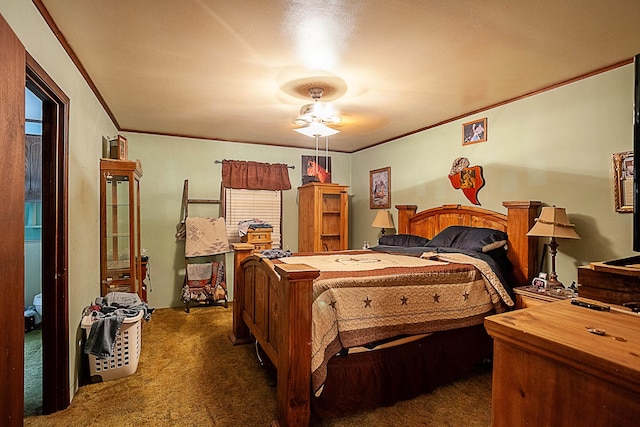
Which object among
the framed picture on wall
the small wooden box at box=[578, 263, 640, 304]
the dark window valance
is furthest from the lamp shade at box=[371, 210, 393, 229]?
the small wooden box at box=[578, 263, 640, 304]

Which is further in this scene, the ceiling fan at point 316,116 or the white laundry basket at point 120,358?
the ceiling fan at point 316,116

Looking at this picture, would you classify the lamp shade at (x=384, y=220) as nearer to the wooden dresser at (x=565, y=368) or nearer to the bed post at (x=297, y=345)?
the bed post at (x=297, y=345)

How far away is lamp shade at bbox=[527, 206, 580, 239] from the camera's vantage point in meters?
2.42

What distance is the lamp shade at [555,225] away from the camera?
242 cm

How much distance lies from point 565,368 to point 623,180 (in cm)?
236

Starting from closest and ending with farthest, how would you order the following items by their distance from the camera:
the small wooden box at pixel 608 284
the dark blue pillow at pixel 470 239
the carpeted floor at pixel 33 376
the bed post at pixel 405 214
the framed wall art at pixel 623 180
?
1. the small wooden box at pixel 608 284
2. the carpeted floor at pixel 33 376
3. the framed wall art at pixel 623 180
4. the dark blue pillow at pixel 470 239
5. the bed post at pixel 405 214

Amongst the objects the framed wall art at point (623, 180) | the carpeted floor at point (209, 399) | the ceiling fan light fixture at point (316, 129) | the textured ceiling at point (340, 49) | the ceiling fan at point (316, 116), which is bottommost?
the carpeted floor at point (209, 399)

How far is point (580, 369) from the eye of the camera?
0.63m

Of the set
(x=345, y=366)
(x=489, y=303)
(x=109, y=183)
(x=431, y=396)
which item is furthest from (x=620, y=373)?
(x=109, y=183)

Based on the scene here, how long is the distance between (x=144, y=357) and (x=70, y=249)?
47.4 inches

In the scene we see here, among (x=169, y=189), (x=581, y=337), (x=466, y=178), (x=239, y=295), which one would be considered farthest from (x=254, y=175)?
(x=581, y=337)

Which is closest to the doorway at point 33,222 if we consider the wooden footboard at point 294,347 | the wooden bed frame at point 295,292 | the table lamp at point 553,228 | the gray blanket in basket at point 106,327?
the gray blanket in basket at point 106,327

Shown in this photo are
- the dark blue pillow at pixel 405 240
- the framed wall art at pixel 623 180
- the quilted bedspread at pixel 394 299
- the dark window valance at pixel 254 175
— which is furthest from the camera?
the dark window valance at pixel 254 175

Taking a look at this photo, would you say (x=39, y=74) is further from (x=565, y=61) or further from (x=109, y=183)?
(x=565, y=61)
